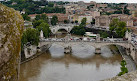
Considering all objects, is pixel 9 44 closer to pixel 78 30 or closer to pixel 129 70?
pixel 129 70

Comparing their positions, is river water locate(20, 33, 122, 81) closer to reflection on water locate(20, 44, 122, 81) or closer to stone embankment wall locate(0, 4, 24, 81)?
reflection on water locate(20, 44, 122, 81)

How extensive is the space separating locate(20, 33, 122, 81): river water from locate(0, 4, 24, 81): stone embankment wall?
1106 cm

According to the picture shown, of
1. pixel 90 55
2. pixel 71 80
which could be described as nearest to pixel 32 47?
pixel 90 55

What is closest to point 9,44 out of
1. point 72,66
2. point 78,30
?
point 72,66

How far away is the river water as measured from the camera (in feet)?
45.2

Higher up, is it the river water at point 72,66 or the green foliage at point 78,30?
the green foliage at point 78,30

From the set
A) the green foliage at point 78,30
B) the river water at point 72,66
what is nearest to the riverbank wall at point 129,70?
the river water at point 72,66

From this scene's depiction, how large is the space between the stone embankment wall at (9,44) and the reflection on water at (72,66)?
1107 centimetres

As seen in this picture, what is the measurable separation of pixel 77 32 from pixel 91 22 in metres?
6.79

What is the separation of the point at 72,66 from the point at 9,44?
1421 cm

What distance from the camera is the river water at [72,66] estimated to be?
45.2 feet

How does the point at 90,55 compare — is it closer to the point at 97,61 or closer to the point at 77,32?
the point at 97,61

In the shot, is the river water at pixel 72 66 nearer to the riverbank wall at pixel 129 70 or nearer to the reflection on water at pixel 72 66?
the reflection on water at pixel 72 66

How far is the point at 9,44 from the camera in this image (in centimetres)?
216
